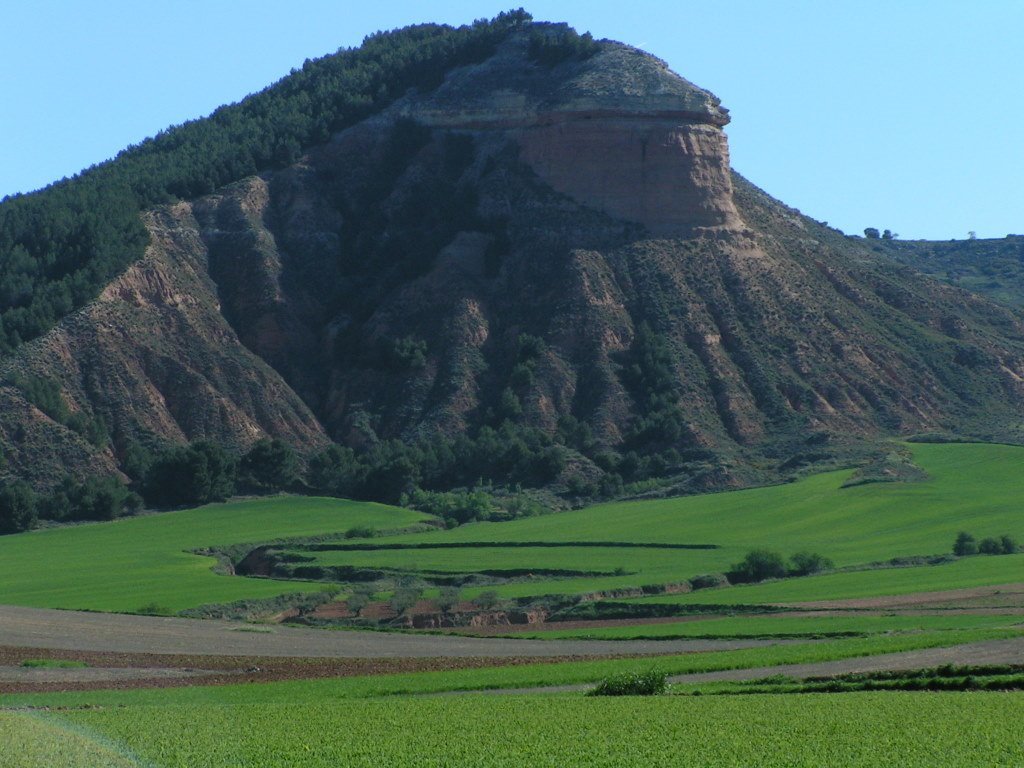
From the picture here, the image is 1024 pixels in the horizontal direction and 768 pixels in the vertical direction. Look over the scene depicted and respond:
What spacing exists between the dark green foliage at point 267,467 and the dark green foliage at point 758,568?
37.4 m

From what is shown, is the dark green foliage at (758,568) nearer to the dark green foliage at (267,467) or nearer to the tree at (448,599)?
the tree at (448,599)

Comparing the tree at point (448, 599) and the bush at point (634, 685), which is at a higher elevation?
the bush at point (634, 685)

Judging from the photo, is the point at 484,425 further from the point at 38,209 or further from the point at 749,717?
the point at 749,717

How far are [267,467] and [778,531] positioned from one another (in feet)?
114

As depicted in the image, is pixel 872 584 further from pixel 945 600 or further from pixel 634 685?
pixel 634 685

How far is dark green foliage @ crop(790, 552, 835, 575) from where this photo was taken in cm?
7900

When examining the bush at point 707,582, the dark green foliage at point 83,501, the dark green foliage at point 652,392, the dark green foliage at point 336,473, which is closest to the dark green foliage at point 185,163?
the dark green foliage at point 83,501

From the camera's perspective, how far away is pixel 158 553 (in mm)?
87312

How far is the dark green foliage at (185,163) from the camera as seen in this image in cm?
11394

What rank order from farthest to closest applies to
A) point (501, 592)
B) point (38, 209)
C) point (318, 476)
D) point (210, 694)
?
point (38, 209) < point (318, 476) < point (501, 592) < point (210, 694)

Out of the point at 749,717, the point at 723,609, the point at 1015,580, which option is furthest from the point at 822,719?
the point at 1015,580

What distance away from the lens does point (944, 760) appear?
28.3 meters

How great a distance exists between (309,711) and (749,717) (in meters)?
10.2

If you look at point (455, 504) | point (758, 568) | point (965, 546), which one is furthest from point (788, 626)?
point (455, 504)
